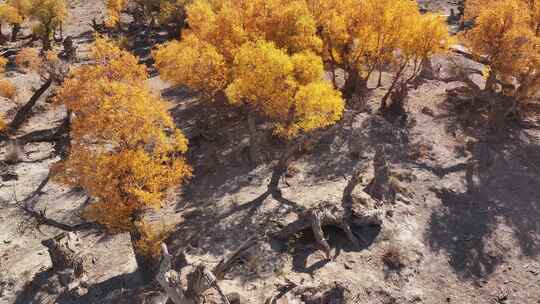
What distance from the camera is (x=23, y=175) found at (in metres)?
39.4

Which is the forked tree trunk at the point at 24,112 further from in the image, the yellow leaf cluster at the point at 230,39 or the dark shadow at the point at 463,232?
the dark shadow at the point at 463,232

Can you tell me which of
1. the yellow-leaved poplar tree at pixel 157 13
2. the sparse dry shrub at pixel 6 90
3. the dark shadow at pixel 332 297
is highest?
the yellow-leaved poplar tree at pixel 157 13

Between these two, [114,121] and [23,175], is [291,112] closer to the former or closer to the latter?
[114,121]

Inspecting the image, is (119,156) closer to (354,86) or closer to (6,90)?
(354,86)

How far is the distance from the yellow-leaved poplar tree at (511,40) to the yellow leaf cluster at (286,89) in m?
15.2

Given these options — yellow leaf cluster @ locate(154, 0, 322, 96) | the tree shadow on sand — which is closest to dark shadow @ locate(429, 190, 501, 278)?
the tree shadow on sand

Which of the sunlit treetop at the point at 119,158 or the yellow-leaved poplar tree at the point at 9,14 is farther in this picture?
the yellow-leaved poplar tree at the point at 9,14

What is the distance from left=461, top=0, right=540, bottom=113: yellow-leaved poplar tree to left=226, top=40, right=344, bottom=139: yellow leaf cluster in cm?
1523

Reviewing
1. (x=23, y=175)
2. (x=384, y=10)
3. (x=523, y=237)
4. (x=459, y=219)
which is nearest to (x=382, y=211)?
(x=459, y=219)

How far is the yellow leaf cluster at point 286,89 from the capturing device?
104ft

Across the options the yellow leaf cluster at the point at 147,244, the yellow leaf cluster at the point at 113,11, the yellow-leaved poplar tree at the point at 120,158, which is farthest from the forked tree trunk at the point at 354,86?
the yellow leaf cluster at the point at 113,11

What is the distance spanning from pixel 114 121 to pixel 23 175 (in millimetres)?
22832

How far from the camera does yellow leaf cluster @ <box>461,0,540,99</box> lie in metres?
34.9

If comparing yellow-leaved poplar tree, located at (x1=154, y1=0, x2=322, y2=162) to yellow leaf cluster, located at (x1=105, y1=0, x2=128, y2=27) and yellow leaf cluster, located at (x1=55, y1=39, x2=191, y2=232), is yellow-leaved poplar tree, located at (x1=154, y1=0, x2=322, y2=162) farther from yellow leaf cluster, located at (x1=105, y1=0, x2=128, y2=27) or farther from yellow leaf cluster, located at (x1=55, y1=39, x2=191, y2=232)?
yellow leaf cluster, located at (x1=105, y1=0, x2=128, y2=27)
